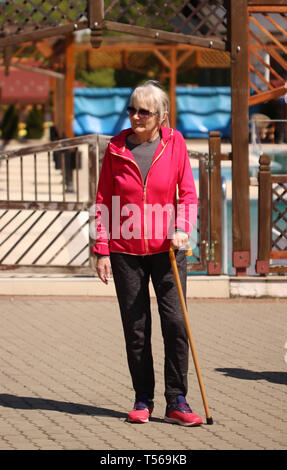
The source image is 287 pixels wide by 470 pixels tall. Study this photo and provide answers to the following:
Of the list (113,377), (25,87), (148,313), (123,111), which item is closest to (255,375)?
(113,377)

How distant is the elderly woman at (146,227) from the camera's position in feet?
18.6

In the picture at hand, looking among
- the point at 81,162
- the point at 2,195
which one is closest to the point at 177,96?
the point at 81,162

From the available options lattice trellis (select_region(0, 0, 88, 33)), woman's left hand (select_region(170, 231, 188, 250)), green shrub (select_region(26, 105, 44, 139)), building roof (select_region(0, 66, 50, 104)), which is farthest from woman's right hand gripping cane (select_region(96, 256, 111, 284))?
building roof (select_region(0, 66, 50, 104))

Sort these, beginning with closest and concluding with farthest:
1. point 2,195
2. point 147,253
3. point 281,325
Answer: point 147,253
point 281,325
point 2,195

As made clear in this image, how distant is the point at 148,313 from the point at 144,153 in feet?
2.87

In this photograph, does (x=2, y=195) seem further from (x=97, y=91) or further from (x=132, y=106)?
(x=97, y=91)

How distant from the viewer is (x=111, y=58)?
4162 cm

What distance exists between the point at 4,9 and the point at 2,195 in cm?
831

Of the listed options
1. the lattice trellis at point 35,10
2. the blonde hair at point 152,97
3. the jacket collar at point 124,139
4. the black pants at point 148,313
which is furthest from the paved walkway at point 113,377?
the lattice trellis at point 35,10

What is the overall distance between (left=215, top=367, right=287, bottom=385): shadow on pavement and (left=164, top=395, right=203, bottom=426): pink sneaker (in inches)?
48.6

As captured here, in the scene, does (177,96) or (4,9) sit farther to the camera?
(177,96)

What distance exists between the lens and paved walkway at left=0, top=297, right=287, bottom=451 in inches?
221

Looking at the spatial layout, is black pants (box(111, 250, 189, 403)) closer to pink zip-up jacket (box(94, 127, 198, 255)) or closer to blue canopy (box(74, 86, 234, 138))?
pink zip-up jacket (box(94, 127, 198, 255))

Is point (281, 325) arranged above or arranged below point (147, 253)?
below
